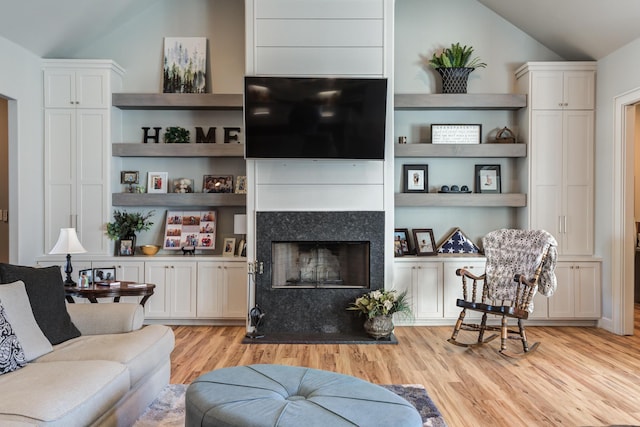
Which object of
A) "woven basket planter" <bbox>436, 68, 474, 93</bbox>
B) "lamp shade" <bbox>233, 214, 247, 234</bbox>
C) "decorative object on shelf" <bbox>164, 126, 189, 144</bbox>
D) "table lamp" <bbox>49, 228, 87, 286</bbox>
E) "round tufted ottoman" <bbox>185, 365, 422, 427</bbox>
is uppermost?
"woven basket planter" <bbox>436, 68, 474, 93</bbox>

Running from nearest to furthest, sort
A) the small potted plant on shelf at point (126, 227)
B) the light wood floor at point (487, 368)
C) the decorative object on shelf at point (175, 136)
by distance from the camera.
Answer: the light wood floor at point (487, 368) < the small potted plant on shelf at point (126, 227) < the decorative object on shelf at point (175, 136)

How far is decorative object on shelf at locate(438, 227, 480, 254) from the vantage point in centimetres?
523

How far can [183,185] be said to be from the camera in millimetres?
5215

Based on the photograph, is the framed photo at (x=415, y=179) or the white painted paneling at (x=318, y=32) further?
the framed photo at (x=415, y=179)

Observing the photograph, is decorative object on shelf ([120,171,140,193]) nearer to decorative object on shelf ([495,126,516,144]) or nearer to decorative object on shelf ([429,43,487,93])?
decorative object on shelf ([429,43,487,93])

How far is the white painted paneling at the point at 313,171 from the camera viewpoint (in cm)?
460

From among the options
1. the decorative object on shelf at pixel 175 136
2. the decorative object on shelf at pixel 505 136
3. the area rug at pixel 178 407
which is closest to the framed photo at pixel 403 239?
the decorative object on shelf at pixel 505 136

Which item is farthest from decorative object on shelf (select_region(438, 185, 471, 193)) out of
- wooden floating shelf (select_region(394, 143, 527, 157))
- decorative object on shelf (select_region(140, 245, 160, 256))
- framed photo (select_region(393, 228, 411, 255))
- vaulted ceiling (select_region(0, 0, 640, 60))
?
decorative object on shelf (select_region(140, 245, 160, 256))

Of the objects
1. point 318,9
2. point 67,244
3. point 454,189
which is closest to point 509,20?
point 454,189

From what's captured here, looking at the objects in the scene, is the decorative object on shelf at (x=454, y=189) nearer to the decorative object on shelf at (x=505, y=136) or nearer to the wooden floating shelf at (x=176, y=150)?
the decorative object on shelf at (x=505, y=136)

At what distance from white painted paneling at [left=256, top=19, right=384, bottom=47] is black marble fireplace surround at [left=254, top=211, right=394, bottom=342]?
1.65 m

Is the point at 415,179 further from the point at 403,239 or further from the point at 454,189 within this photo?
the point at 403,239

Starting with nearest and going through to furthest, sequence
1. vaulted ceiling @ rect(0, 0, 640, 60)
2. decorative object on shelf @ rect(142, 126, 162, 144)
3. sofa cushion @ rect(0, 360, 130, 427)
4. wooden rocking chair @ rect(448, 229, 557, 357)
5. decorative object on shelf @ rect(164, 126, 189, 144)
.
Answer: sofa cushion @ rect(0, 360, 130, 427)
wooden rocking chair @ rect(448, 229, 557, 357)
vaulted ceiling @ rect(0, 0, 640, 60)
decorative object on shelf @ rect(164, 126, 189, 144)
decorative object on shelf @ rect(142, 126, 162, 144)

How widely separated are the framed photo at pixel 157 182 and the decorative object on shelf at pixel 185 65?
3.01ft
